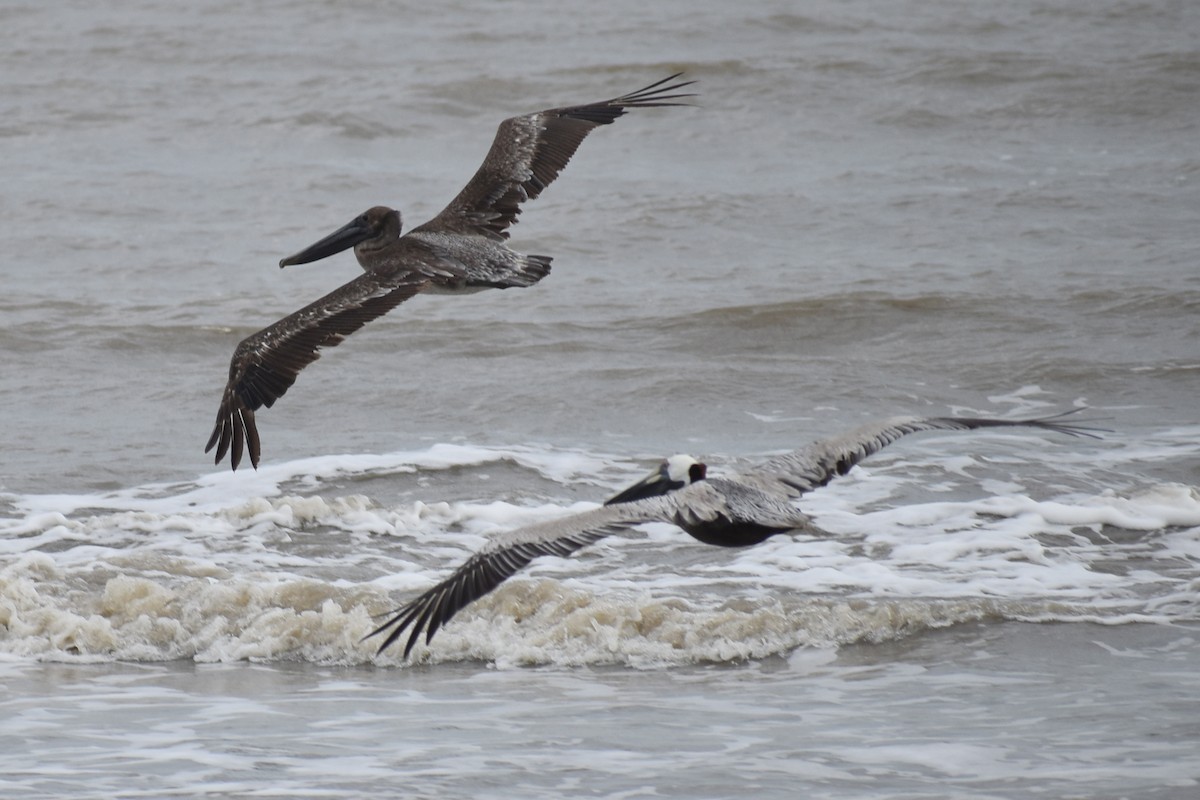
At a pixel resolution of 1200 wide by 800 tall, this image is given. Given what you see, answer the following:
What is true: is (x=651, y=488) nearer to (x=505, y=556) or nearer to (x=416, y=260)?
(x=505, y=556)

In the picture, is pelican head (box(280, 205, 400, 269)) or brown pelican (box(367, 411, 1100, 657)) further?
pelican head (box(280, 205, 400, 269))

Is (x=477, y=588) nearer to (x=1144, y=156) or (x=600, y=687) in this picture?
(x=600, y=687)

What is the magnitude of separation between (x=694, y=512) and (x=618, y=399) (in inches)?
186

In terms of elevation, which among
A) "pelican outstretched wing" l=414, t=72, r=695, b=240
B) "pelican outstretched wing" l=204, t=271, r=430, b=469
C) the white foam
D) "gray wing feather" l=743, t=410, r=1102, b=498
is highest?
"pelican outstretched wing" l=414, t=72, r=695, b=240

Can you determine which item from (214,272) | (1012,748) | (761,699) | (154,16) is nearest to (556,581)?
(761,699)

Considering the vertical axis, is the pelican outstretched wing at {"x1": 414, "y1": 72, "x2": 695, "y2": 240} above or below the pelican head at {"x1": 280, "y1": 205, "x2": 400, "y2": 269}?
above

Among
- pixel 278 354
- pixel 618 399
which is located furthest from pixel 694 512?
pixel 618 399

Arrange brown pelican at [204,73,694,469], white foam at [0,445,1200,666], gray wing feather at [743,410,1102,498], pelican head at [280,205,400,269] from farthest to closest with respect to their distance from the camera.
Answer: pelican head at [280,205,400,269] < brown pelican at [204,73,694,469] < white foam at [0,445,1200,666] < gray wing feather at [743,410,1102,498]

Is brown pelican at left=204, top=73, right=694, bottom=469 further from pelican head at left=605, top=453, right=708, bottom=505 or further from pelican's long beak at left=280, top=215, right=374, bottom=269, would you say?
pelican head at left=605, top=453, right=708, bottom=505

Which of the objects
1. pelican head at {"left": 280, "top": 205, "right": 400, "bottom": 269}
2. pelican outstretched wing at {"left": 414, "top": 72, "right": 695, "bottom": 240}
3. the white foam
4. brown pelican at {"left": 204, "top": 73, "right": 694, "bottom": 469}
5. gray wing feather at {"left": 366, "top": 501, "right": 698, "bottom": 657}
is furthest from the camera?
pelican outstretched wing at {"left": 414, "top": 72, "right": 695, "bottom": 240}

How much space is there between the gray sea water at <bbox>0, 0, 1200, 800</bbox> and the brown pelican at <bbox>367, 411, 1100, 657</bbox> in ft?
1.63

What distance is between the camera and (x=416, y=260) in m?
8.28

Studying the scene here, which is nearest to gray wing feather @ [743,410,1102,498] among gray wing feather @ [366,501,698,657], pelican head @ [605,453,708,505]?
pelican head @ [605,453,708,505]

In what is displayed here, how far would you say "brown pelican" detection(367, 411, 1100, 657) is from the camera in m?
5.49
